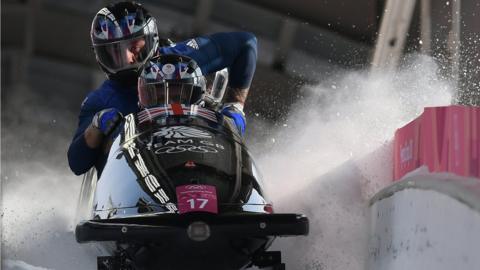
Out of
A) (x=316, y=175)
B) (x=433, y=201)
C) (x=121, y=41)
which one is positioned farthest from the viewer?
(x=316, y=175)

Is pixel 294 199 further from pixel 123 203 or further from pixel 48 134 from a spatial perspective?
pixel 48 134

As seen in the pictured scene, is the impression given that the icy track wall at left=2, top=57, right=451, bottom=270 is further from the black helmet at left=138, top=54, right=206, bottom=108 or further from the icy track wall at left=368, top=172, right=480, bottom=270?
the black helmet at left=138, top=54, right=206, bottom=108

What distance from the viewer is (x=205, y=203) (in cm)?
413

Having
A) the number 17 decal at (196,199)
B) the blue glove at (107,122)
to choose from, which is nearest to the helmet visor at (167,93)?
the blue glove at (107,122)

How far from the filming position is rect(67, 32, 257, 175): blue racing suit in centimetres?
576

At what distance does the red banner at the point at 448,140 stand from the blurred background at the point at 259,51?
3.32 meters

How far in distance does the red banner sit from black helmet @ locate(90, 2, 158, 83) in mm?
1781

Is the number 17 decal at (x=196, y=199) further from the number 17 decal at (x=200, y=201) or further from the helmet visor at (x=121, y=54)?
the helmet visor at (x=121, y=54)

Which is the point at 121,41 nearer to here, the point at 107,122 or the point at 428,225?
the point at 107,122

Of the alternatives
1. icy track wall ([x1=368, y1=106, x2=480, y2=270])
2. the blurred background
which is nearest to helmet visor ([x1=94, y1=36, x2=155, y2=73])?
icy track wall ([x1=368, y1=106, x2=480, y2=270])

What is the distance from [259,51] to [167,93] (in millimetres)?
5725

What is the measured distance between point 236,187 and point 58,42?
7162 mm

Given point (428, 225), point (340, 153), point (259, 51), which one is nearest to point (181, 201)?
point (428, 225)

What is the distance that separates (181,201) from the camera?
416 centimetres
